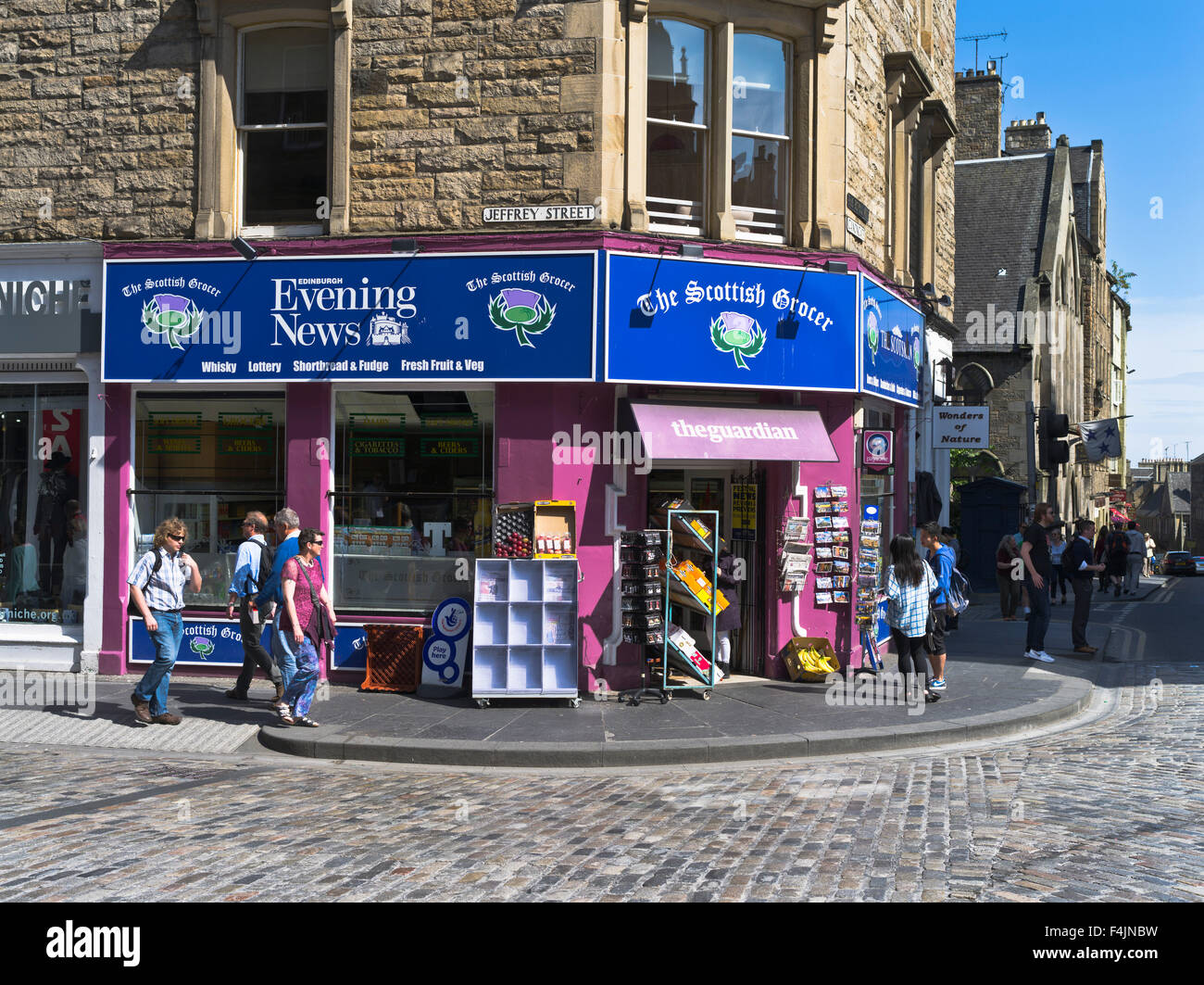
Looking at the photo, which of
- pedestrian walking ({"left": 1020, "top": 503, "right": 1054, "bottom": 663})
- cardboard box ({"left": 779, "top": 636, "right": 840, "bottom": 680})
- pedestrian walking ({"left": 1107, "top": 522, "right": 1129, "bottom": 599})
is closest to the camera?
cardboard box ({"left": 779, "top": 636, "right": 840, "bottom": 680})

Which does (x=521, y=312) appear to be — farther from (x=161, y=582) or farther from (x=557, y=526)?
(x=161, y=582)

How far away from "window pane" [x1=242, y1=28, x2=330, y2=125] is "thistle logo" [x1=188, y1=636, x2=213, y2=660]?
569cm

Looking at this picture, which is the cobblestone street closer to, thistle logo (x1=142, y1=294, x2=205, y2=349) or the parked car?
thistle logo (x1=142, y1=294, x2=205, y2=349)

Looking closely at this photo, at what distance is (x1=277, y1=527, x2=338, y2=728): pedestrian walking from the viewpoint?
33.2 feet

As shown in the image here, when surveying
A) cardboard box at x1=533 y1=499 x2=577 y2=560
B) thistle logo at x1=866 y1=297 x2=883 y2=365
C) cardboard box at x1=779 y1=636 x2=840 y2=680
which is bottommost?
cardboard box at x1=779 y1=636 x2=840 y2=680

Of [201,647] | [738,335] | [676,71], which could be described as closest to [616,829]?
[738,335]

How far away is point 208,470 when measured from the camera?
12.9 m

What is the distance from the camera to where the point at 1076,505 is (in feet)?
148

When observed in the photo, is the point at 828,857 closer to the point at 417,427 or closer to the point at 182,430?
the point at 417,427

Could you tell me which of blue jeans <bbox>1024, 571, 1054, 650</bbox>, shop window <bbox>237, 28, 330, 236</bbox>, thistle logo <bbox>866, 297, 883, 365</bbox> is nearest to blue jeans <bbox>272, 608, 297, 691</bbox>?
shop window <bbox>237, 28, 330, 236</bbox>

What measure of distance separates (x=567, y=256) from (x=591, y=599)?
346 centimetres

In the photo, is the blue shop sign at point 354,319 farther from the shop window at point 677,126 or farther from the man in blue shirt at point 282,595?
the man in blue shirt at point 282,595

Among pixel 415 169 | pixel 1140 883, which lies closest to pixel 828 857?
pixel 1140 883

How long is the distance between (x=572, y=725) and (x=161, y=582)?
3.88 m
